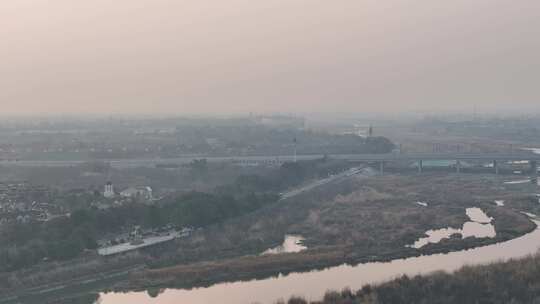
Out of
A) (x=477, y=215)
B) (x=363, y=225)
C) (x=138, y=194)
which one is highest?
(x=138, y=194)

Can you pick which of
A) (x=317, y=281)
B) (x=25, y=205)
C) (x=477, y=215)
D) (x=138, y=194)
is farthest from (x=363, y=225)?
(x=25, y=205)

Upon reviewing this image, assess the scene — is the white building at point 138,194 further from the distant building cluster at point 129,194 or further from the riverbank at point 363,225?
the riverbank at point 363,225

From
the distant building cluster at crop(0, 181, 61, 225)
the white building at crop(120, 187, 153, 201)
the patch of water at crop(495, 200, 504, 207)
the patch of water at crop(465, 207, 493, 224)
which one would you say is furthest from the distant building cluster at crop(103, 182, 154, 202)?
the patch of water at crop(495, 200, 504, 207)

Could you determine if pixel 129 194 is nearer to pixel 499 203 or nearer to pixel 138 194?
pixel 138 194

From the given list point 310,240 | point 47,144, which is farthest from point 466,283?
point 47,144

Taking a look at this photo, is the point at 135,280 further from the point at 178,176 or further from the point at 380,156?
the point at 380,156

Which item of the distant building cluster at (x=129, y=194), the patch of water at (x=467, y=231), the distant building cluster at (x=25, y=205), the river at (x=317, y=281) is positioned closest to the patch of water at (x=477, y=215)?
the patch of water at (x=467, y=231)
